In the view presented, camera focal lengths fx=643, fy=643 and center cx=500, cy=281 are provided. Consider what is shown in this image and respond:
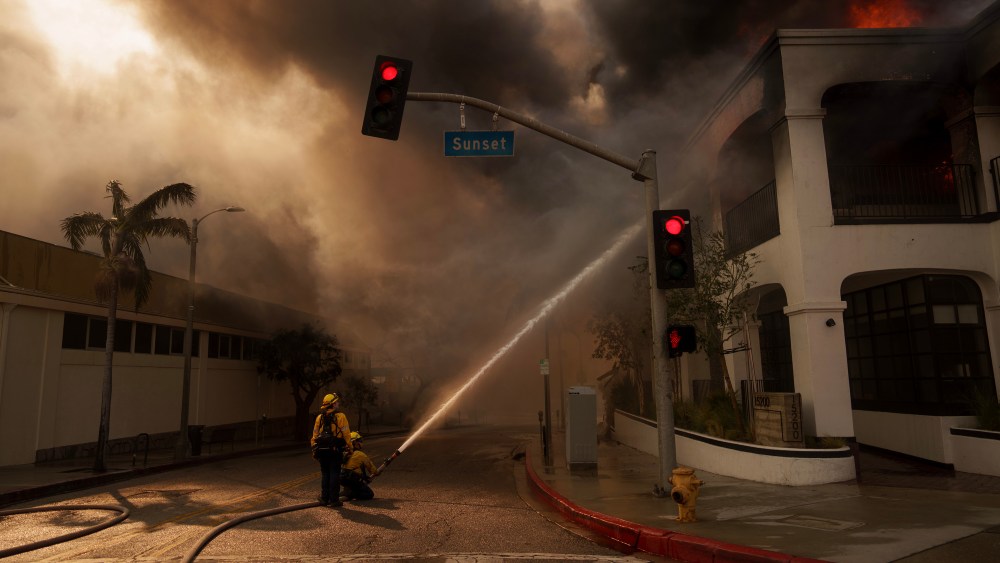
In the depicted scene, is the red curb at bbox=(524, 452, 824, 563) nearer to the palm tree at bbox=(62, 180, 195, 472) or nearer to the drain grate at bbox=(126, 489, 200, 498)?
the drain grate at bbox=(126, 489, 200, 498)

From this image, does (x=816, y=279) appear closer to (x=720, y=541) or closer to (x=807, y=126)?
(x=807, y=126)

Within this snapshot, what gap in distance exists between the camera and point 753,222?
14461mm

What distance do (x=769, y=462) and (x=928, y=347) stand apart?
4121 millimetres

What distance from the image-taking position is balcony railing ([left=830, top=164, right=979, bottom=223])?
11.5m

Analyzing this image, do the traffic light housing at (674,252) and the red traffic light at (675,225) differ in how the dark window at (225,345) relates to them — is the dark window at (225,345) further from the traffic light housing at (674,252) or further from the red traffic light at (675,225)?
the red traffic light at (675,225)

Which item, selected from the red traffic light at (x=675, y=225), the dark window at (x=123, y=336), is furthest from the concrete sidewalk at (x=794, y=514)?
the dark window at (x=123, y=336)

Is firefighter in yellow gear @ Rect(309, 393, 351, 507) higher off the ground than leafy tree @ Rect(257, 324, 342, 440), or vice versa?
leafy tree @ Rect(257, 324, 342, 440)

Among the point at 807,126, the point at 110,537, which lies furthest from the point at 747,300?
the point at 110,537

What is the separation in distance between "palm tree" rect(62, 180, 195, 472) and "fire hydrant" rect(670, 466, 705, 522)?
14171mm

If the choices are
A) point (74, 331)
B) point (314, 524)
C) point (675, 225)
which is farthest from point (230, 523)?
point (74, 331)

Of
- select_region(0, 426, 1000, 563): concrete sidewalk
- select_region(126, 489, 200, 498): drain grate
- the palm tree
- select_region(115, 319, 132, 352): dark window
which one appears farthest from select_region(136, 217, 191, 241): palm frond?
select_region(126, 489, 200, 498): drain grate

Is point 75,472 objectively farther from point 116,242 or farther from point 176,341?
point 176,341

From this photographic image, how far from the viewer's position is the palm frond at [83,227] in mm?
15891

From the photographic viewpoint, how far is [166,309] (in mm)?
23969
